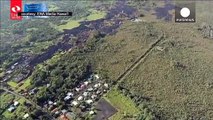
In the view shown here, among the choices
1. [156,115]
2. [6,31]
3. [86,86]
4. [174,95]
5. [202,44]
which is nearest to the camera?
[156,115]

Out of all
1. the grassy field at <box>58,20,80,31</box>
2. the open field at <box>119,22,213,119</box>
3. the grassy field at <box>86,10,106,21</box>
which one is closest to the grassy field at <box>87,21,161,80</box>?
the open field at <box>119,22,213,119</box>

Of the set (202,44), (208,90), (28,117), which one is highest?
(202,44)

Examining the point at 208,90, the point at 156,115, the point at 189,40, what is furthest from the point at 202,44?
the point at 156,115

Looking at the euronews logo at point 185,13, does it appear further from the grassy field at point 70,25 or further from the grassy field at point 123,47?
the grassy field at point 70,25

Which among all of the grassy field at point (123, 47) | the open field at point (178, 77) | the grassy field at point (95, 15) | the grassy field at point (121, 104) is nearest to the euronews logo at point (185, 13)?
the open field at point (178, 77)

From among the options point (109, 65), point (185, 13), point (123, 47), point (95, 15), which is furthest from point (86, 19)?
point (185, 13)

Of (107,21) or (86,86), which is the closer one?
(86,86)

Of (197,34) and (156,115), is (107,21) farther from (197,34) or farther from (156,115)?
(156,115)
